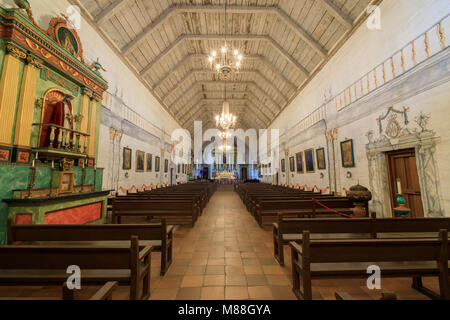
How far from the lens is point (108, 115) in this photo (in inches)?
285

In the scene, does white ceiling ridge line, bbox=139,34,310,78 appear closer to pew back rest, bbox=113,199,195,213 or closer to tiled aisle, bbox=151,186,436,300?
pew back rest, bbox=113,199,195,213

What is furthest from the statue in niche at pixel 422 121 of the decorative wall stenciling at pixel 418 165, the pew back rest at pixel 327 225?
the pew back rest at pixel 327 225

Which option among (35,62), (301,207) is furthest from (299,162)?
(35,62)

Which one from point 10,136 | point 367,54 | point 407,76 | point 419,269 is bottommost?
point 419,269

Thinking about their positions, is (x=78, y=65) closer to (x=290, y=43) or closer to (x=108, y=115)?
(x=108, y=115)

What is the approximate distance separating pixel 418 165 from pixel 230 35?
8.82 metres

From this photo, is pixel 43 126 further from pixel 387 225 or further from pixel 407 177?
pixel 407 177

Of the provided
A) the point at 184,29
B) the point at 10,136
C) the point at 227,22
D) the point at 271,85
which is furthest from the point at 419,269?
the point at 271,85

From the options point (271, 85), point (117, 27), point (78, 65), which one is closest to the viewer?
point (78, 65)

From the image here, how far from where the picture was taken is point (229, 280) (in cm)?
245

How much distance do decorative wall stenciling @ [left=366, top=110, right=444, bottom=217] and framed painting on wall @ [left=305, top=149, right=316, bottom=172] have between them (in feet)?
11.9
